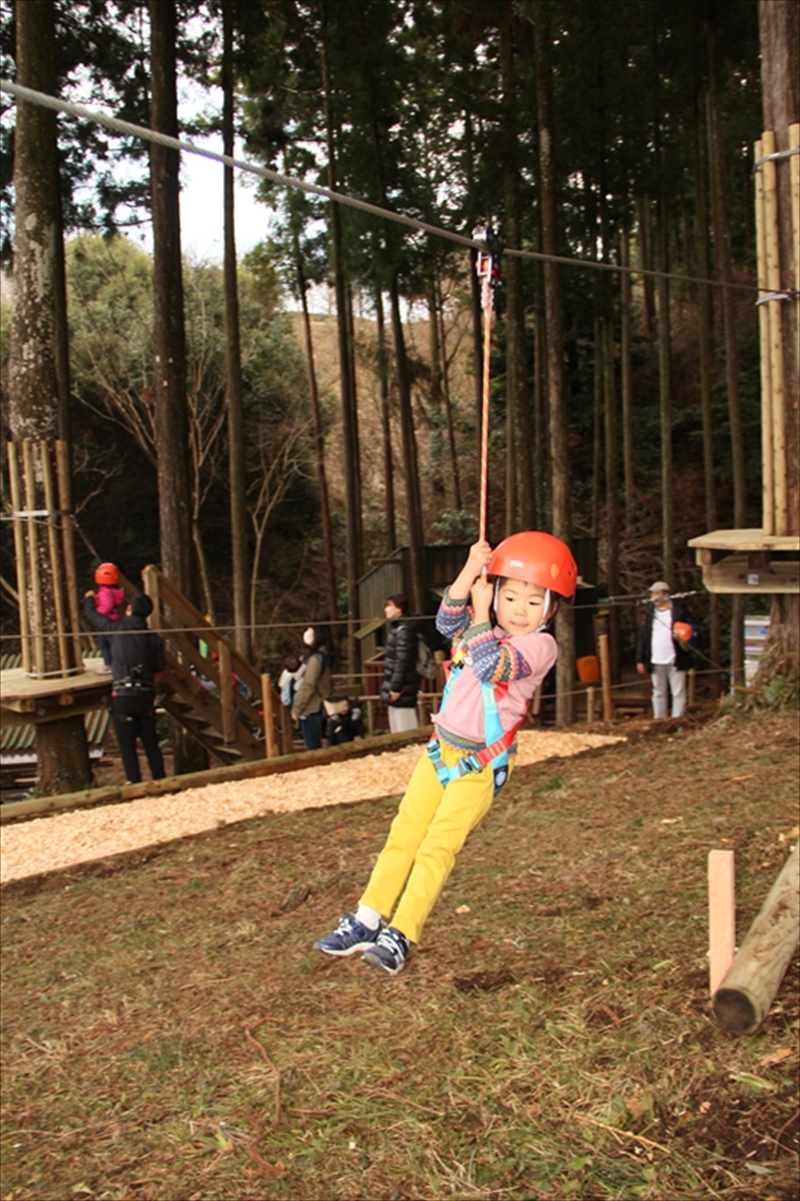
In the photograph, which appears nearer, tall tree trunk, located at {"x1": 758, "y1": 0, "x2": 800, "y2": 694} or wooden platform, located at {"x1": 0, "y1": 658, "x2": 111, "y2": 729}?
tall tree trunk, located at {"x1": 758, "y1": 0, "x2": 800, "y2": 694}

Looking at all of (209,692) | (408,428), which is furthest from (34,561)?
(408,428)

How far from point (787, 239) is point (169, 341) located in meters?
6.98

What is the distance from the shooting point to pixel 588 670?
57.7ft

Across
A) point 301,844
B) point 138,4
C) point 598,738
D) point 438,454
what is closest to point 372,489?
point 438,454

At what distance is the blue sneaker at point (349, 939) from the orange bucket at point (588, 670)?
1415cm

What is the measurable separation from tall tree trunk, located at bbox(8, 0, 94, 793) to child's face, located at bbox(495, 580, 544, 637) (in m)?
7.61

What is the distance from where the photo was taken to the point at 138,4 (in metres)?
14.6

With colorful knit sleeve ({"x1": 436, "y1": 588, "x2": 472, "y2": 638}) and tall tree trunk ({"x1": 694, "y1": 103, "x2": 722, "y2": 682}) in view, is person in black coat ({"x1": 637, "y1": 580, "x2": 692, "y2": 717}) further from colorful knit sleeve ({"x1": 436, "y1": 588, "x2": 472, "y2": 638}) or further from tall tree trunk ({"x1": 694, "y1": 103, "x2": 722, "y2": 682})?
colorful knit sleeve ({"x1": 436, "y1": 588, "x2": 472, "y2": 638})

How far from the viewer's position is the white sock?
3148 mm

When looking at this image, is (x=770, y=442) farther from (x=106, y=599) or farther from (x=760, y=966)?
(x=106, y=599)

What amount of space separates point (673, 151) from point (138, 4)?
11441mm

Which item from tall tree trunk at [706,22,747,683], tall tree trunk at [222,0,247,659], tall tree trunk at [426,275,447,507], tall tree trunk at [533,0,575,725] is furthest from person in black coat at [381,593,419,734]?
tall tree trunk at [426,275,447,507]

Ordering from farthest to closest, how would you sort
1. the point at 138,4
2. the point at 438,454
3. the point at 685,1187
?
the point at 438,454 < the point at 138,4 < the point at 685,1187

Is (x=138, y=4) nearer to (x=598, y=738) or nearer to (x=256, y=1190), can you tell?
(x=598, y=738)
